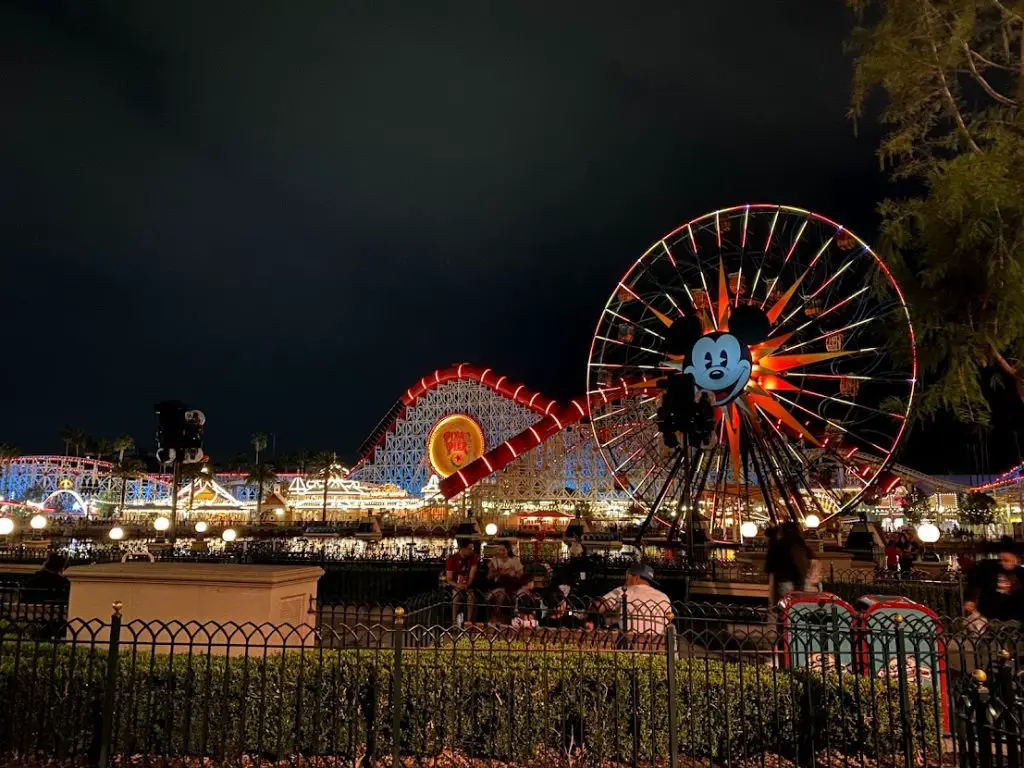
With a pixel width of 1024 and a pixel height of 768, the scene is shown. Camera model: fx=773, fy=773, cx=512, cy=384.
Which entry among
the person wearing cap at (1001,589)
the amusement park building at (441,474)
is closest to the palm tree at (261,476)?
the amusement park building at (441,474)

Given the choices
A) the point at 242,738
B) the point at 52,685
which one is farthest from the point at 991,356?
the point at 52,685

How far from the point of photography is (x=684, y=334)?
22.9m

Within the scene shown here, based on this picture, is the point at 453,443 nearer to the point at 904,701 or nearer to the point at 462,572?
the point at 462,572

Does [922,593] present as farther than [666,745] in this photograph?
Yes

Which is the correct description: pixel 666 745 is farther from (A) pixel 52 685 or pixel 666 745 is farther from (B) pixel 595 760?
(A) pixel 52 685

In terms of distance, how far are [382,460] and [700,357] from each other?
44.1 metres

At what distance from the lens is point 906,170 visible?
389 inches

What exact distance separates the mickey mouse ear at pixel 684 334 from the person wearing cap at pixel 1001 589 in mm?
14392

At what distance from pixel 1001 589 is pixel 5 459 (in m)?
89.6

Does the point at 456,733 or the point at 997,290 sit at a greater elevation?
the point at 997,290

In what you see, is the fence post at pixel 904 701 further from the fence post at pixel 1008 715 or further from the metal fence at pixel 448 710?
the fence post at pixel 1008 715

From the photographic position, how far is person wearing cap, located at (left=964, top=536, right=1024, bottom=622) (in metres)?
8.25

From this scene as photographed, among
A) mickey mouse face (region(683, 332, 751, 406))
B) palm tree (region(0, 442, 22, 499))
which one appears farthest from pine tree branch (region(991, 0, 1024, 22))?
palm tree (region(0, 442, 22, 499))

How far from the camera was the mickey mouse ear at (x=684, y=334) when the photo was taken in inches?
891
